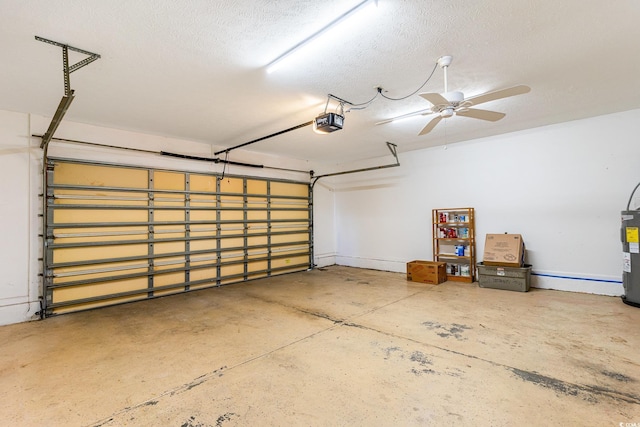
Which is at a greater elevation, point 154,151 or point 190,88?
point 190,88

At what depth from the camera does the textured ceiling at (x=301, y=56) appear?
83.3 inches

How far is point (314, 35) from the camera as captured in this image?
2.35m

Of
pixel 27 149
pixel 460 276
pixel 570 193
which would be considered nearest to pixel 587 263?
pixel 570 193

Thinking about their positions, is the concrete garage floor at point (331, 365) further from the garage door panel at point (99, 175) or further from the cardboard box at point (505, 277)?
the garage door panel at point (99, 175)

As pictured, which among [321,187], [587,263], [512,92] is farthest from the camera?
[321,187]

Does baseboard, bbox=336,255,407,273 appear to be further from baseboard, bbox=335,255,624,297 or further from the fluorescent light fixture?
the fluorescent light fixture

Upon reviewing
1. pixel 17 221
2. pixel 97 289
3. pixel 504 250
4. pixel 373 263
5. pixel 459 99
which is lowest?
pixel 373 263

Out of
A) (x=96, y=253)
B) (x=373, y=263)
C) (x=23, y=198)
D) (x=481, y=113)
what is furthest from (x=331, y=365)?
(x=373, y=263)

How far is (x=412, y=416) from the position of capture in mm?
1891

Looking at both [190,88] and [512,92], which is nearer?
[512,92]

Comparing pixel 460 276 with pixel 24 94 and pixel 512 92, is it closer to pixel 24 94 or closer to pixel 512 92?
pixel 512 92

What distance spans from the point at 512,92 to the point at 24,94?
5176 mm

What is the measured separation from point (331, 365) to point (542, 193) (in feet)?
15.9

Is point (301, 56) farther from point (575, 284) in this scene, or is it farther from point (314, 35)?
point (575, 284)
